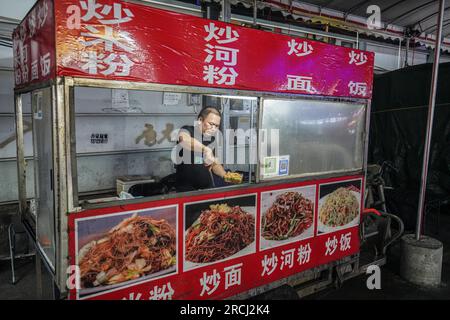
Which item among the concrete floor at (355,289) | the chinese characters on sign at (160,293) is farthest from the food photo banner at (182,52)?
the concrete floor at (355,289)

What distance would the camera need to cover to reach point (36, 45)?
110 inches

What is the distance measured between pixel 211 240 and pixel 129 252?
80cm

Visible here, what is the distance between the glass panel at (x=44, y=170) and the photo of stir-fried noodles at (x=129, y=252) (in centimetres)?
36

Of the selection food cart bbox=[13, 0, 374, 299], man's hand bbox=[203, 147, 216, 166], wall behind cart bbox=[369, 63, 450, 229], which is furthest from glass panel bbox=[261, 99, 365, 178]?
wall behind cart bbox=[369, 63, 450, 229]

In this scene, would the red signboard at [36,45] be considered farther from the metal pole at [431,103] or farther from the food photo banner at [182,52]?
the metal pole at [431,103]

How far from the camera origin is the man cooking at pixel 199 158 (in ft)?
12.8

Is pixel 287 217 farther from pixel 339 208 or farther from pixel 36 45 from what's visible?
pixel 36 45

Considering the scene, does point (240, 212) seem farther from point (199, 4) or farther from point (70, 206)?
point (199, 4)

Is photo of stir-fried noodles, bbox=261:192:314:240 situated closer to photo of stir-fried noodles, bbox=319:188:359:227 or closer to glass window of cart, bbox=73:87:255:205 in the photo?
photo of stir-fried noodles, bbox=319:188:359:227

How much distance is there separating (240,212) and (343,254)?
190 centimetres

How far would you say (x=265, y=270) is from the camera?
12.4 ft

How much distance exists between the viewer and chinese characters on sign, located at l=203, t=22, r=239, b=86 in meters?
3.08

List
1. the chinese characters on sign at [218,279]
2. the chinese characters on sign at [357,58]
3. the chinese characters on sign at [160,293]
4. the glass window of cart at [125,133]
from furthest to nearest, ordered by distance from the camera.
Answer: the glass window of cart at [125,133]
the chinese characters on sign at [357,58]
the chinese characters on sign at [218,279]
the chinese characters on sign at [160,293]
